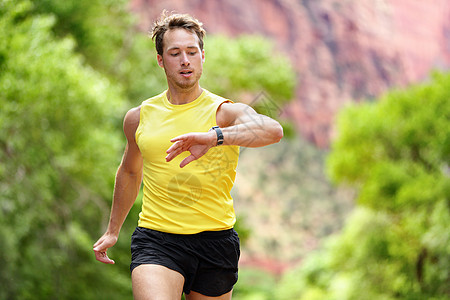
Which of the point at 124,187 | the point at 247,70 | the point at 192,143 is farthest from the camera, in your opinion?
the point at 247,70

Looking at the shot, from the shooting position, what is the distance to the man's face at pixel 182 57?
2.99 metres

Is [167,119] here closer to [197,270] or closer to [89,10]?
[197,270]

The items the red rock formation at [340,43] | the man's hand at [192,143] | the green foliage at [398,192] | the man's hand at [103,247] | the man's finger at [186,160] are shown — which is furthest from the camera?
the red rock formation at [340,43]

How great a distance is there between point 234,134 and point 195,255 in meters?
0.68

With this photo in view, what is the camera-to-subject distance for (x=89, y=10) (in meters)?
18.0

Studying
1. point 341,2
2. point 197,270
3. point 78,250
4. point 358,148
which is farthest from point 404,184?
point 341,2

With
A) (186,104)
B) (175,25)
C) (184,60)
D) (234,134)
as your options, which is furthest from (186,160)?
(175,25)

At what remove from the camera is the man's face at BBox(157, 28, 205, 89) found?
299 centimetres

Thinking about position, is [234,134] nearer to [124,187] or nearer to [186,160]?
[186,160]

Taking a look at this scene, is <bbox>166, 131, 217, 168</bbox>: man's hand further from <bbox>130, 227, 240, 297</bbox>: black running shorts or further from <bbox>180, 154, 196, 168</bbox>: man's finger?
<bbox>130, 227, 240, 297</bbox>: black running shorts

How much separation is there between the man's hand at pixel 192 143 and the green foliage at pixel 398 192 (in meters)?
16.6

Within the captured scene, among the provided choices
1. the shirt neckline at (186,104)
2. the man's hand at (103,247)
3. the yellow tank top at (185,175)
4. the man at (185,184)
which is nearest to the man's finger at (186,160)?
the man at (185,184)

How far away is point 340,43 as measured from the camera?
65.8 metres

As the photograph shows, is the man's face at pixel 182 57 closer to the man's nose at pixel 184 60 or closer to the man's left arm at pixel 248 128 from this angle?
the man's nose at pixel 184 60
